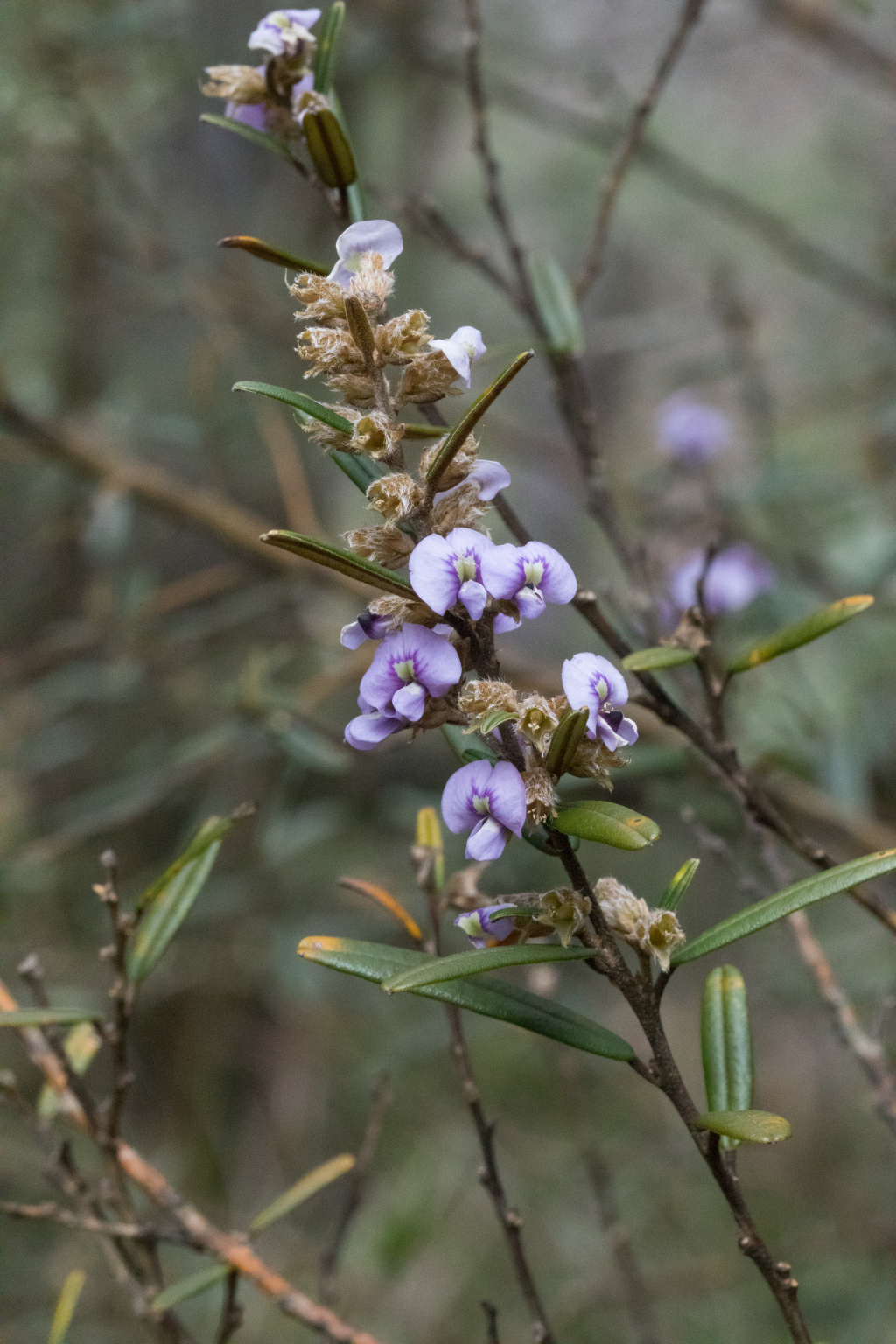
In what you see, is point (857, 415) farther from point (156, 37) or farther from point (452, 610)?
point (452, 610)

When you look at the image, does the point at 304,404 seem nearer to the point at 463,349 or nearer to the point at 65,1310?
the point at 463,349

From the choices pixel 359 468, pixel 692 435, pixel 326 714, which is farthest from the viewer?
pixel 326 714

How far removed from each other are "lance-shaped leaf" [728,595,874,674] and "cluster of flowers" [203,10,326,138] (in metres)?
0.43

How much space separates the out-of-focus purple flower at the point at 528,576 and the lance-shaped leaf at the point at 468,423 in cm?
5

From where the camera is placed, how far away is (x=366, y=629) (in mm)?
480

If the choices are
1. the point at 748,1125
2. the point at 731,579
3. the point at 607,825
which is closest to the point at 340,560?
the point at 607,825

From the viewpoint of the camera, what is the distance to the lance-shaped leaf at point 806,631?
579 mm

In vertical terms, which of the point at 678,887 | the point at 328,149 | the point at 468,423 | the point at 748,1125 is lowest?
the point at 748,1125

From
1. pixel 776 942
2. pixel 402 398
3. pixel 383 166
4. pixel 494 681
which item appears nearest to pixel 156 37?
pixel 383 166

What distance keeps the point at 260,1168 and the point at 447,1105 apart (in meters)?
0.43

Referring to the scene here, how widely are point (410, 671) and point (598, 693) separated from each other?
84mm

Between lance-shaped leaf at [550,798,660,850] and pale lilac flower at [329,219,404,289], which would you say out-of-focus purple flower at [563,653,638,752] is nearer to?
lance-shaped leaf at [550,798,660,850]

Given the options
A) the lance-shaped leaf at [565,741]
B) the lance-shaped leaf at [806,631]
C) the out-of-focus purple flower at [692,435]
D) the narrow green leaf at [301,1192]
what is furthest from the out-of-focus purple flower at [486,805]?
the out-of-focus purple flower at [692,435]

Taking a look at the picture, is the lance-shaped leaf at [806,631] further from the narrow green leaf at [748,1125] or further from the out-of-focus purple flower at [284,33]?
the out-of-focus purple flower at [284,33]
